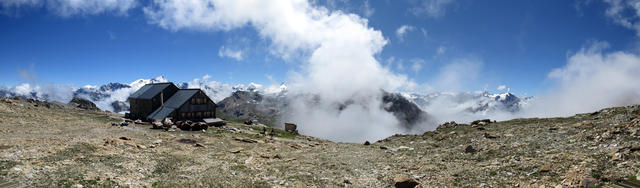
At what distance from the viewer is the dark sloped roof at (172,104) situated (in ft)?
224

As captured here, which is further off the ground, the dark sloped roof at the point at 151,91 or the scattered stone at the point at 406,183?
the dark sloped roof at the point at 151,91

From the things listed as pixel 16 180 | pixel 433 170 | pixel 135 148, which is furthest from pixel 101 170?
pixel 433 170

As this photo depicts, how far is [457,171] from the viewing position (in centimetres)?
2127

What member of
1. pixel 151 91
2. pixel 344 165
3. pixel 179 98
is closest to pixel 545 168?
pixel 344 165

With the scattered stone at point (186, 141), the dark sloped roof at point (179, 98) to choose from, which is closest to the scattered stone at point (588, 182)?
the scattered stone at point (186, 141)

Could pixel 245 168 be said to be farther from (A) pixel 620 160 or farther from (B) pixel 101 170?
(A) pixel 620 160

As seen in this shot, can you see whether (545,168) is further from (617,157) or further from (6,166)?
(6,166)

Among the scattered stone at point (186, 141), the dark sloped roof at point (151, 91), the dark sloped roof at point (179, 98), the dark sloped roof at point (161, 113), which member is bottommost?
the scattered stone at point (186, 141)

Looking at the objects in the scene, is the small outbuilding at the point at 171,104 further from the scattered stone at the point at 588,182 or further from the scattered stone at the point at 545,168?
the scattered stone at the point at 588,182

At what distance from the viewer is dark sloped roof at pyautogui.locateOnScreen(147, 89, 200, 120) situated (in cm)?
6812

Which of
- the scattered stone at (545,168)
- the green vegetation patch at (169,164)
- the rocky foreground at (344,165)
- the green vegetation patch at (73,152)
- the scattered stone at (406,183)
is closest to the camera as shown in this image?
the rocky foreground at (344,165)

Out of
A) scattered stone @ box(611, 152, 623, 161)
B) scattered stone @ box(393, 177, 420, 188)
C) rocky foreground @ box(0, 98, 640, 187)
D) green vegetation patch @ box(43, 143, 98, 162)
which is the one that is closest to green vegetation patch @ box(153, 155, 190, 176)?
rocky foreground @ box(0, 98, 640, 187)

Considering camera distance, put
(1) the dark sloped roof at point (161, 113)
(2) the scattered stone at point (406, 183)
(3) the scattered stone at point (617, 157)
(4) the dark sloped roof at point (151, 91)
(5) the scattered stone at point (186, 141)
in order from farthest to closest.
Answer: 1. (4) the dark sloped roof at point (151, 91)
2. (1) the dark sloped roof at point (161, 113)
3. (5) the scattered stone at point (186, 141)
4. (2) the scattered stone at point (406, 183)
5. (3) the scattered stone at point (617, 157)

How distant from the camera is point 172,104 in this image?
72062mm
